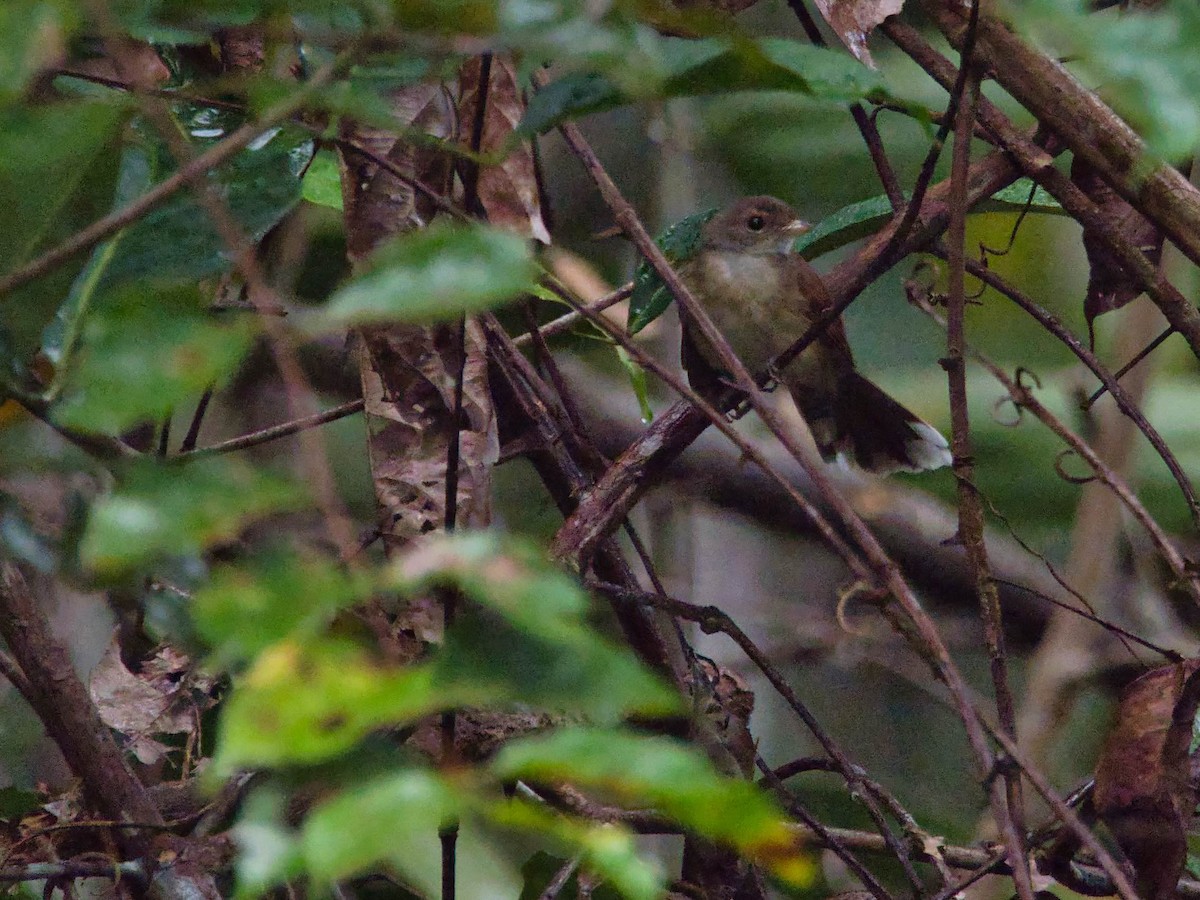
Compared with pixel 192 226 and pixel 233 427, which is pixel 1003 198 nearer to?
pixel 192 226

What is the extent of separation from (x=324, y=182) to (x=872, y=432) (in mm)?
1840

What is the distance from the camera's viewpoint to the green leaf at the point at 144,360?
934 mm

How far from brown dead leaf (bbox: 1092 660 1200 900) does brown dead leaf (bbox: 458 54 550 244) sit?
1.19m

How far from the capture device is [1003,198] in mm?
2689

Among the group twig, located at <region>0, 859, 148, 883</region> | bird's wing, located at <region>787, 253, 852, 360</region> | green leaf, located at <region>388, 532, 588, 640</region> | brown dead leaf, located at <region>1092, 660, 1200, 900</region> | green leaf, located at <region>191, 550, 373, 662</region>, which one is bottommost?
twig, located at <region>0, 859, 148, 883</region>

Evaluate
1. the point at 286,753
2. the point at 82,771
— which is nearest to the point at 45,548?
the point at 82,771

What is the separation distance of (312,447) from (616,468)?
4.53 feet

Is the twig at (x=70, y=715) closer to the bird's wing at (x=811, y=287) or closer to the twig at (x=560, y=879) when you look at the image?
the twig at (x=560, y=879)

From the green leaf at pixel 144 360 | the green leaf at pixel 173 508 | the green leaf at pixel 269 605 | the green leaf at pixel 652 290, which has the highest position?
the green leaf at pixel 144 360

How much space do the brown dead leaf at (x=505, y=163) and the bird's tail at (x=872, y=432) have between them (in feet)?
5.34

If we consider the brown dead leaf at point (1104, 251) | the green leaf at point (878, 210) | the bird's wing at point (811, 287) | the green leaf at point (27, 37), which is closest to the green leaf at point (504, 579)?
the green leaf at point (27, 37)

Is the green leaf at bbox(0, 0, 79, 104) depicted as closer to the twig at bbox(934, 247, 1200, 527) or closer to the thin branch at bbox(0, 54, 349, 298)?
the thin branch at bbox(0, 54, 349, 298)

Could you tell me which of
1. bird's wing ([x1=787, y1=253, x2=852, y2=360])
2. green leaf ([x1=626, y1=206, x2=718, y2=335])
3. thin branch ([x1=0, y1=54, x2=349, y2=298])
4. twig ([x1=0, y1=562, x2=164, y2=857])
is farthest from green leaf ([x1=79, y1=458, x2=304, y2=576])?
bird's wing ([x1=787, y1=253, x2=852, y2=360])

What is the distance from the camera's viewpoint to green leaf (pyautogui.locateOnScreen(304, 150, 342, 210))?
2.53m
